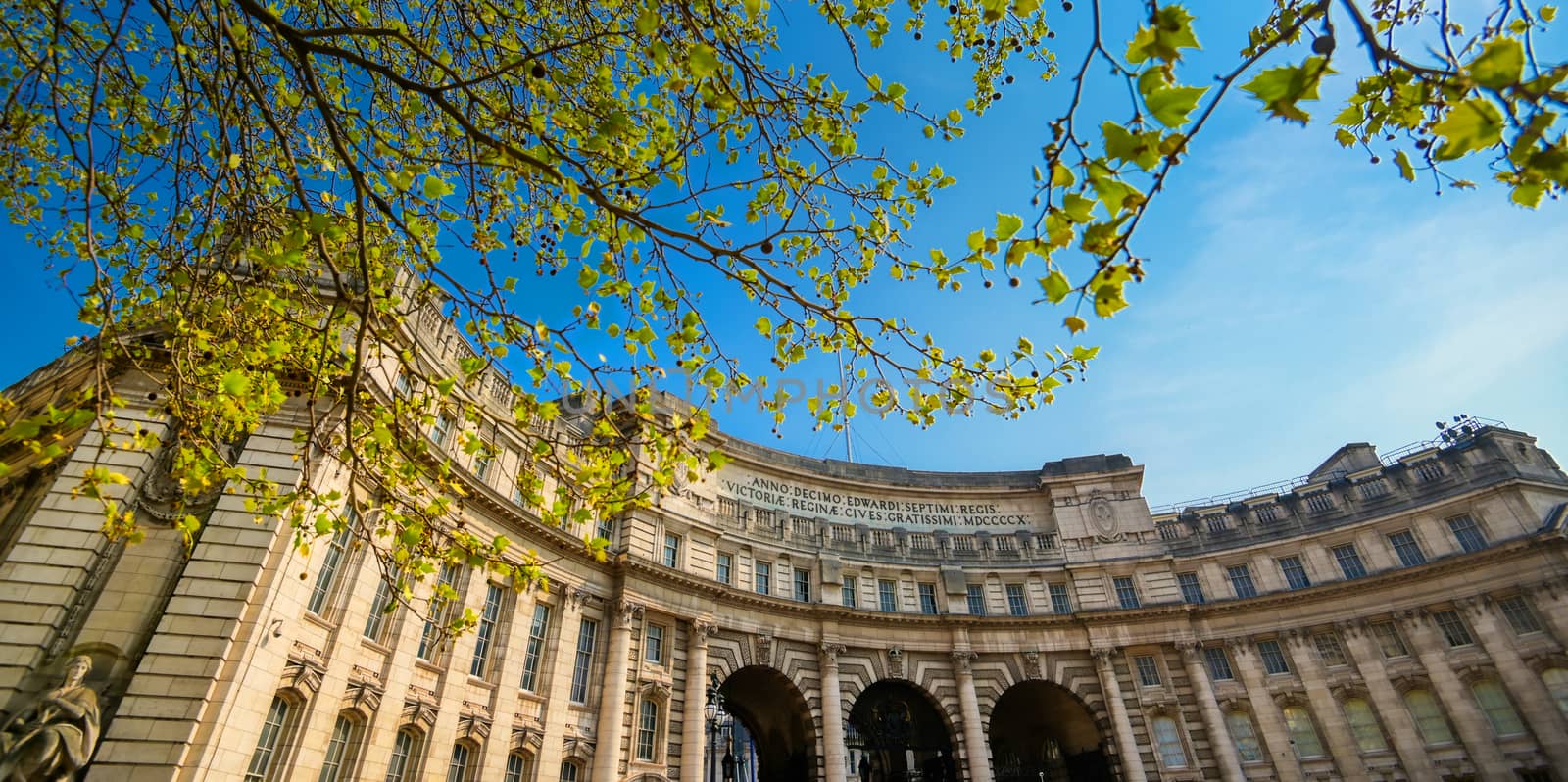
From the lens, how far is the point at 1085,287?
4469 mm

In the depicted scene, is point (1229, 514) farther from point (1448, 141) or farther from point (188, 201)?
point (188, 201)

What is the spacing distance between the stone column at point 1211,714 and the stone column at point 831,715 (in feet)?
48.3

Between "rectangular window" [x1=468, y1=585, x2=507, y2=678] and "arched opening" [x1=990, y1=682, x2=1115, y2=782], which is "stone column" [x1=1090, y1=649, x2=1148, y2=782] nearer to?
"arched opening" [x1=990, y1=682, x2=1115, y2=782]

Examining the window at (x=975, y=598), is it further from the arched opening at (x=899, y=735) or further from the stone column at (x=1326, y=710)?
the stone column at (x=1326, y=710)

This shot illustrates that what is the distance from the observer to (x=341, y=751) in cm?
1647

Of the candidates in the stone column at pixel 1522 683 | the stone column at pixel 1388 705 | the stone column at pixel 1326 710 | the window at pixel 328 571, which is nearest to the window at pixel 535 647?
the window at pixel 328 571

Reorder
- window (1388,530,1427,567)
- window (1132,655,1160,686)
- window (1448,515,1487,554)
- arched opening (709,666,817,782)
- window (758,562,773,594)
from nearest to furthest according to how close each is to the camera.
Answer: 1. arched opening (709,666,817,782)
2. window (1448,515,1487,554)
3. window (758,562,773,594)
4. window (1388,530,1427,567)
5. window (1132,655,1160,686)

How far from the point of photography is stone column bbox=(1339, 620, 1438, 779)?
2595 cm

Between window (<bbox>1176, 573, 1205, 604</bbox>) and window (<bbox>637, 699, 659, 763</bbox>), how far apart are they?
23.5 meters

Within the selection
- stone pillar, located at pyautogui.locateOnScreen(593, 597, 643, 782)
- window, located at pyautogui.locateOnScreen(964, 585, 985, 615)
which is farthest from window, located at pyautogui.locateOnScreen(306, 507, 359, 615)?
window, located at pyautogui.locateOnScreen(964, 585, 985, 615)

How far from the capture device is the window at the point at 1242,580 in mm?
31516

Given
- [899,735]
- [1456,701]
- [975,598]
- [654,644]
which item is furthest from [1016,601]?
[654,644]

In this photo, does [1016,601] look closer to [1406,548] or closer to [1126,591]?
[1126,591]

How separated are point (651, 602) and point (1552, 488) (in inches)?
1396
